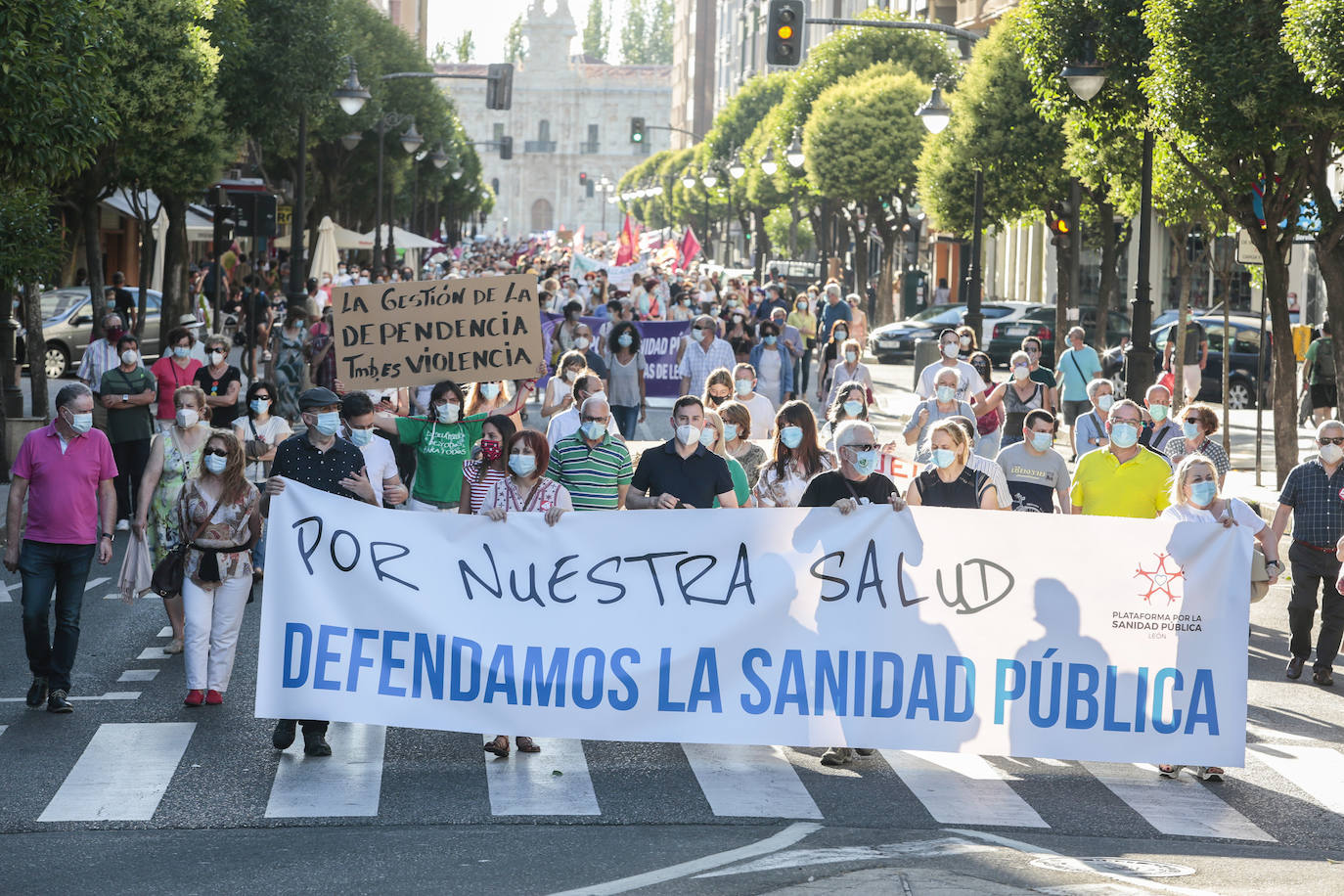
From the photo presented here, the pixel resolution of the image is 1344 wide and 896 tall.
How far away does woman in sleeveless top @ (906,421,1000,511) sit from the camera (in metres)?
9.77

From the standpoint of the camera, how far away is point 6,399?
70.7 feet

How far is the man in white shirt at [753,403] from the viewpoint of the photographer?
49.3 feet

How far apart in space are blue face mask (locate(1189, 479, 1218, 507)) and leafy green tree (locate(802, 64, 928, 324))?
42.0 metres

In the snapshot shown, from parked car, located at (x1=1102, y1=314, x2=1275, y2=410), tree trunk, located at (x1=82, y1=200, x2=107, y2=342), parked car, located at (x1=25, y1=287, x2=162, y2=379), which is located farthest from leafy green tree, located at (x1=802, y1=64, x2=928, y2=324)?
tree trunk, located at (x1=82, y1=200, x2=107, y2=342)

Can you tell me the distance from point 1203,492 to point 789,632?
2.33 meters

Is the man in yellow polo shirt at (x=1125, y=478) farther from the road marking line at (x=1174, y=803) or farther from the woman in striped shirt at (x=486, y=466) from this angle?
the woman in striped shirt at (x=486, y=466)

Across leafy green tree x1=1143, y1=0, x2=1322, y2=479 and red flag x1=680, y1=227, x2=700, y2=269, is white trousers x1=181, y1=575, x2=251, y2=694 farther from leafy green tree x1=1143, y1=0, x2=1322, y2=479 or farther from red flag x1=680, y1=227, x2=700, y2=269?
red flag x1=680, y1=227, x2=700, y2=269

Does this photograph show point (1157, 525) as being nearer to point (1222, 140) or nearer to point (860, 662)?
point (860, 662)

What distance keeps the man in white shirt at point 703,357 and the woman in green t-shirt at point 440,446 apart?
7379 millimetres

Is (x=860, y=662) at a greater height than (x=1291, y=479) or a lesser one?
lesser

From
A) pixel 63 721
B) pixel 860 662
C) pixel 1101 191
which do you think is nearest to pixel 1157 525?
pixel 860 662

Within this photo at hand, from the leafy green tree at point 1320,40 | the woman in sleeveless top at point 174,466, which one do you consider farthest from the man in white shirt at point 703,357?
the woman in sleeveless top at point 174,466

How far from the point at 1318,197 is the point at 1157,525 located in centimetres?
1164

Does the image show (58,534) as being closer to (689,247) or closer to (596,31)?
(689,247)
